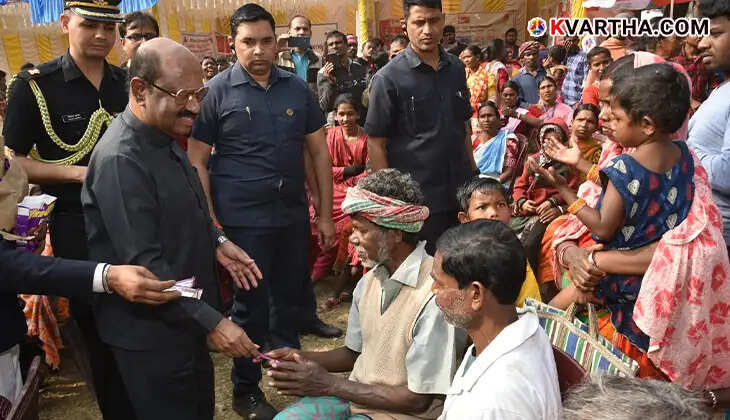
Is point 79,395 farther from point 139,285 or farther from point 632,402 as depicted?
point 632,402

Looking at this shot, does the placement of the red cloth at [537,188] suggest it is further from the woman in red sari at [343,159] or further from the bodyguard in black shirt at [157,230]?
the bodyguard in black shirt at [157,230]

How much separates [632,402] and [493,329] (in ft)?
1.77

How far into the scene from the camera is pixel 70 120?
9.52 ft

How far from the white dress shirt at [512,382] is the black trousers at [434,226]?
7.03ft

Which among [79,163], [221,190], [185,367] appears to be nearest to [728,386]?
[185,367]

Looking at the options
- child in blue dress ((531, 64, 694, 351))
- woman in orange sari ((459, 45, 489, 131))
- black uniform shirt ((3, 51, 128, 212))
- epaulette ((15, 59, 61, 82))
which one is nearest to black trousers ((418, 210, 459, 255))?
child in blue dress ((531, 64, 694, 351))

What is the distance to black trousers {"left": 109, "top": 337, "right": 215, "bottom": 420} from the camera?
222cm

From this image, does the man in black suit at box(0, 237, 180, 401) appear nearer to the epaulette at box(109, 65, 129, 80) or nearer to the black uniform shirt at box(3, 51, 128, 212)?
the black uniform shirt at box(3, 51, 128, 212)

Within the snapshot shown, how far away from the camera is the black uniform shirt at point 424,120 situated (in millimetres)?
3764

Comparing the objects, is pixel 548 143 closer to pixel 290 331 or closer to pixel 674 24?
pixel 290 331

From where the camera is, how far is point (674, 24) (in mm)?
7375

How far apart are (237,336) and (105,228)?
0.64 meters

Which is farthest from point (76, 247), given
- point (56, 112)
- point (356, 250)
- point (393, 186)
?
point (393, 186)

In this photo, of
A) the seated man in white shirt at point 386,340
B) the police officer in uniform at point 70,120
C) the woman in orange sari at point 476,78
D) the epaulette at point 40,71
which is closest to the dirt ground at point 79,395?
the police officer in uniform at point 70,120
